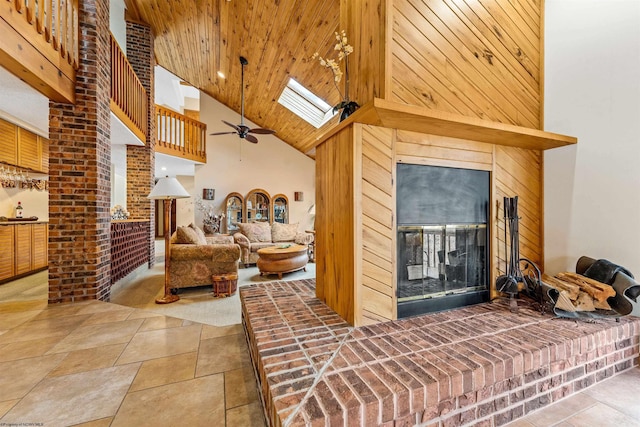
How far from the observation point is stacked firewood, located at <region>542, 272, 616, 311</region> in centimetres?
186

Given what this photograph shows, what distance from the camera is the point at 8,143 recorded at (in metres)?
3.91

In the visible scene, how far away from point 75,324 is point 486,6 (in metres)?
4.31

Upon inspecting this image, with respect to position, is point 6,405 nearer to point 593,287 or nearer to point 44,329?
point 44,329

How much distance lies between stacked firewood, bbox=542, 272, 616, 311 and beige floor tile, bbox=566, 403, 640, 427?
617 millimetres

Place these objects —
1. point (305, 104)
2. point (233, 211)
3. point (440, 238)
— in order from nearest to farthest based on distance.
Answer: point (440, 238)
point (305, 104)
point (233, 211)

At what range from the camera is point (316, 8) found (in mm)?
3197

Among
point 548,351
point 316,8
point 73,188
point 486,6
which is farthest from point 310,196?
point 548,351

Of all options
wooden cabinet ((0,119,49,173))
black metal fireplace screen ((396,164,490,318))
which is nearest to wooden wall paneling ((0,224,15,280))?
wooden cabinet ((0,119,49,173))

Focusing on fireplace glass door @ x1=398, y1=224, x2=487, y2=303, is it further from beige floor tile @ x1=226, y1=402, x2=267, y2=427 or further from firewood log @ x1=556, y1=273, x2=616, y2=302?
beige floor tile @ x1=226, y1=402, x2=267, y2=427

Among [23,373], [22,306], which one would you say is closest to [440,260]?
[23,373]

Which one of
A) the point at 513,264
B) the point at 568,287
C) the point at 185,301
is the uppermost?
the point at 513,264

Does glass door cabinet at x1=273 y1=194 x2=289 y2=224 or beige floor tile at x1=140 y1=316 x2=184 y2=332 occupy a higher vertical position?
glass door cabinet at x1=273 y1=194 x2=289 y2=224

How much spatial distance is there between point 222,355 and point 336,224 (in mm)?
1250

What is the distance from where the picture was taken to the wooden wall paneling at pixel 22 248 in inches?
154
